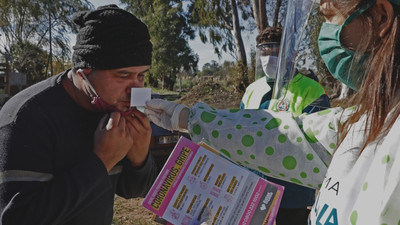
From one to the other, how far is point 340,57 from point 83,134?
3.38ft

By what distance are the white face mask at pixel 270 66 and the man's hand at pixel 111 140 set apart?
167 cm

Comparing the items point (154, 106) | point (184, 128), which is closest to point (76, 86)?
point (154, 106)

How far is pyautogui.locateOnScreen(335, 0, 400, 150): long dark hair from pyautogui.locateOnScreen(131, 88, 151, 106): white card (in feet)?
3.08

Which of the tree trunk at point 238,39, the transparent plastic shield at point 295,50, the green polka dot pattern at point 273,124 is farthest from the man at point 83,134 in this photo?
the tree trunk at point 238,39

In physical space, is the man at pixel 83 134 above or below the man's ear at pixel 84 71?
below

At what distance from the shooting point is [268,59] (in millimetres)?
2879

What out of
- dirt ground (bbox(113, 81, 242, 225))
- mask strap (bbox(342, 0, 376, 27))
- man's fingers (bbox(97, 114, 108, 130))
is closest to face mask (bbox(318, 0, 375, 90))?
mask strap (bbox(342, 0, 376, 27))

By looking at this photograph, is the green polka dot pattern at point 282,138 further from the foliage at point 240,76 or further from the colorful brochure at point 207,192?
the foliage at point 240,76

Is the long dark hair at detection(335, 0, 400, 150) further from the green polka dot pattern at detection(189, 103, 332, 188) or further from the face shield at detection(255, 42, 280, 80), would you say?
the face shield at detection(255, 42, 280, 80)

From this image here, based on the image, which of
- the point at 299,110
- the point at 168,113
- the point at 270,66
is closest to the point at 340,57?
the point at 168,113

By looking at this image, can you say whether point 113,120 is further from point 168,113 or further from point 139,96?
point 168,113

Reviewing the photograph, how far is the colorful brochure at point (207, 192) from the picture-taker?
4.40 ft

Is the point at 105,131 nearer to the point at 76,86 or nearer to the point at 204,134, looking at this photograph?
the point at 76,86

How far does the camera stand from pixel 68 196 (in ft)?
3.88
